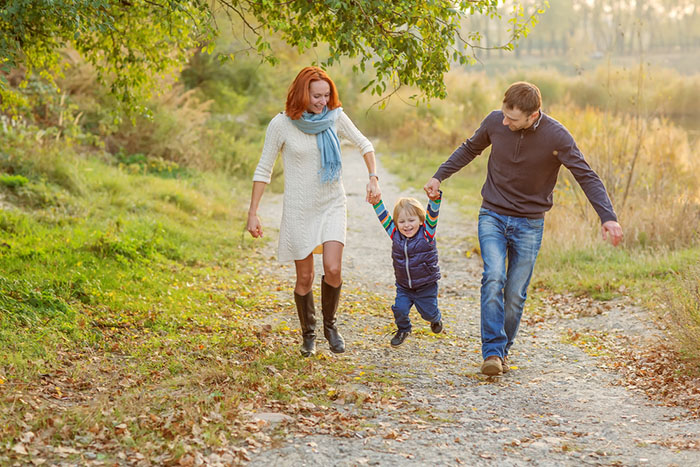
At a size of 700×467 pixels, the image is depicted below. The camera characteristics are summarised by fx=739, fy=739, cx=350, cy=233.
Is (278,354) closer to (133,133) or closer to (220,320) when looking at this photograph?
(220,320)

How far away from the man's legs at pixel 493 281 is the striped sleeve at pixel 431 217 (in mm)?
349

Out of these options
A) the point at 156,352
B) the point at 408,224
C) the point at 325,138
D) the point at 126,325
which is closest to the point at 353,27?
the point at 325,138

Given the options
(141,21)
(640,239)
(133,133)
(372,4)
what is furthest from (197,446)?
(133,133)

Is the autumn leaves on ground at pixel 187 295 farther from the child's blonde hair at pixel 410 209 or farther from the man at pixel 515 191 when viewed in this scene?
the child's blonde hair at pixel 410 209

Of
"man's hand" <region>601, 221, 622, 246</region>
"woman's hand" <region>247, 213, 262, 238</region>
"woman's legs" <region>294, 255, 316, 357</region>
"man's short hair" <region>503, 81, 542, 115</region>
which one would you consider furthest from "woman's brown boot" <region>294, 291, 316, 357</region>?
Result: "man's hand" <region>601, 221, 622, 246</region>

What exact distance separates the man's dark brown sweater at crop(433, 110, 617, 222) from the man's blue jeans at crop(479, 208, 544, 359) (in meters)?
0.08

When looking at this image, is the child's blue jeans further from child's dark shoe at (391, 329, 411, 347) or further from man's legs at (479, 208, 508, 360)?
man's legs at (479, 208, 508, 360)

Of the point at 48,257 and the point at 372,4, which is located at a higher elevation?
the point at 372,4

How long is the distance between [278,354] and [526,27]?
3.23m

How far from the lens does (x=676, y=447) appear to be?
13.2 feet

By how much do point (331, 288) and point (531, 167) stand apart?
1703mm

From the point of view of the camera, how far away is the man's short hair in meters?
4.86

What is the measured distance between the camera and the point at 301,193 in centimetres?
525

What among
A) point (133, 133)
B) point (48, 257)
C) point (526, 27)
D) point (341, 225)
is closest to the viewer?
point (341, 225)
